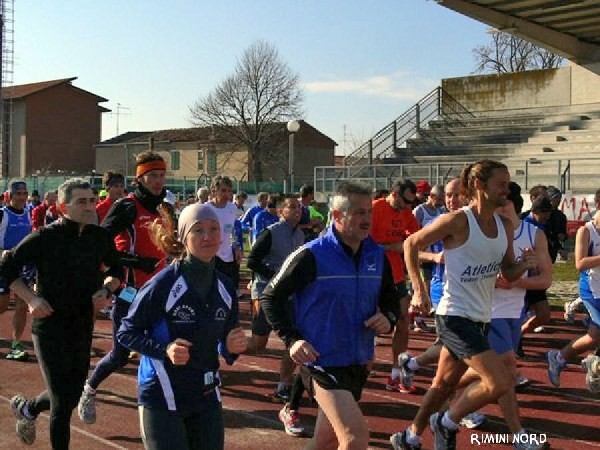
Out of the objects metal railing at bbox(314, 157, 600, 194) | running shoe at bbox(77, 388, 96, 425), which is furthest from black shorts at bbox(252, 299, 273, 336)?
metal railing at bbox(314, 157, 600, 194)

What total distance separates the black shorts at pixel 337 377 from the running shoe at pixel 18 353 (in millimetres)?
5607

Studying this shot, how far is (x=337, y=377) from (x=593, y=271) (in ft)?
14.0

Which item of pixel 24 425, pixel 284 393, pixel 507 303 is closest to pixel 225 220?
pixel 284 393

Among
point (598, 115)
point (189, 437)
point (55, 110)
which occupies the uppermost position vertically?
point (55, 110)

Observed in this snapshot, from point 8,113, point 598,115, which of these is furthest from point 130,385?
point 8,113

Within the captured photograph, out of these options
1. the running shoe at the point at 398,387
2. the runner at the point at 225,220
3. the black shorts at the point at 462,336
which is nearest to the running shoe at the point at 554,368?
the running shoe at the point at 398,387

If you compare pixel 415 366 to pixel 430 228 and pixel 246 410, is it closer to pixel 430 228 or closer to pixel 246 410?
pixel 246 410

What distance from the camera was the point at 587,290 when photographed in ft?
25.7

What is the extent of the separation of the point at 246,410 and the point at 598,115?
2479 centimetres

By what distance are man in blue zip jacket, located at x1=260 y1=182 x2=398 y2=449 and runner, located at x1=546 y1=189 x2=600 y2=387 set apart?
370 cm

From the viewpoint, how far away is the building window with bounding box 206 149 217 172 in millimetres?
66000

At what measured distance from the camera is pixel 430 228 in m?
5.42

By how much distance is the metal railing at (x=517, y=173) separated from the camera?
2183cm

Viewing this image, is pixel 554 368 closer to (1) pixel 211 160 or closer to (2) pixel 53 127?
(1) pixel 211 160
